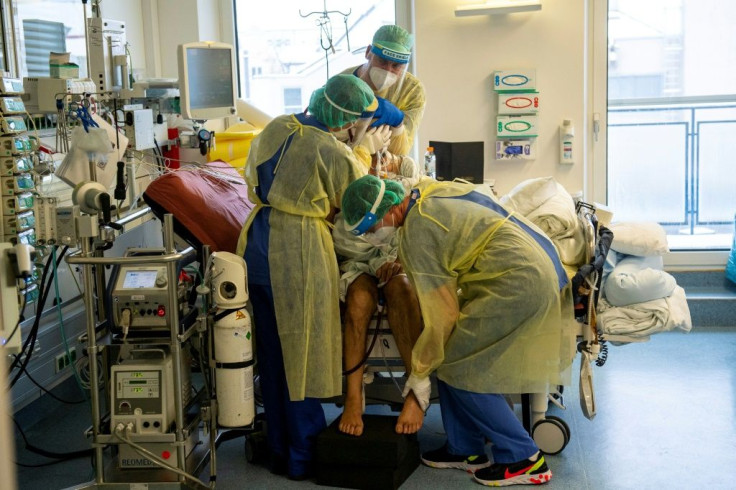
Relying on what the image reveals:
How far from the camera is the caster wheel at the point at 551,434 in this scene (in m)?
3.63

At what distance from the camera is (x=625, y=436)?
3.84 meters

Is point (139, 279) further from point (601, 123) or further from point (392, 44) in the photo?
point (601, 123)

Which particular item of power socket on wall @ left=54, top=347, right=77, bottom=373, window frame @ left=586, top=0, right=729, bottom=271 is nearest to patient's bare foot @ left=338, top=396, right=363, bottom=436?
power socket on wall @ left=54, top=347, right=77, bottom=373

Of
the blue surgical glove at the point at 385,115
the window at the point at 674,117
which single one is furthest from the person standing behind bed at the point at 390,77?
the window at the point at 674,117

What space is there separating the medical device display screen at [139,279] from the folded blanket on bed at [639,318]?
5.74 ft

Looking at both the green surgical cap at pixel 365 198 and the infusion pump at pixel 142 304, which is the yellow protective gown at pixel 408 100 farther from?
the infusion pump at pixel 142 304

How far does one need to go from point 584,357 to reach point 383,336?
31.5 inches

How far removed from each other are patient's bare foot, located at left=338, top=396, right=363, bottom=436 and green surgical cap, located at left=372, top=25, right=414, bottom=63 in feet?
5.01

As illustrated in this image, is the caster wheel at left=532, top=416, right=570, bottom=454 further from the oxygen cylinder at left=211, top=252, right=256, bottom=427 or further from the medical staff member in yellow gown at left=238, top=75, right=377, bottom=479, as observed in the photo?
the oxygen cylinder at left=211, top=252, right=256, bottom=427

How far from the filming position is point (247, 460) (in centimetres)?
371

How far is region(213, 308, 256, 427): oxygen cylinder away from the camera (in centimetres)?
326

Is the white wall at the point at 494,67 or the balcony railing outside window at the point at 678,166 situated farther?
the balcony railing outside window at the point at 678,166

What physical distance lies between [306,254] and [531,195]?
1.28 metres

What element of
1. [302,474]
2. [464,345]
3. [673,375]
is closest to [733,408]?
[673,375]
